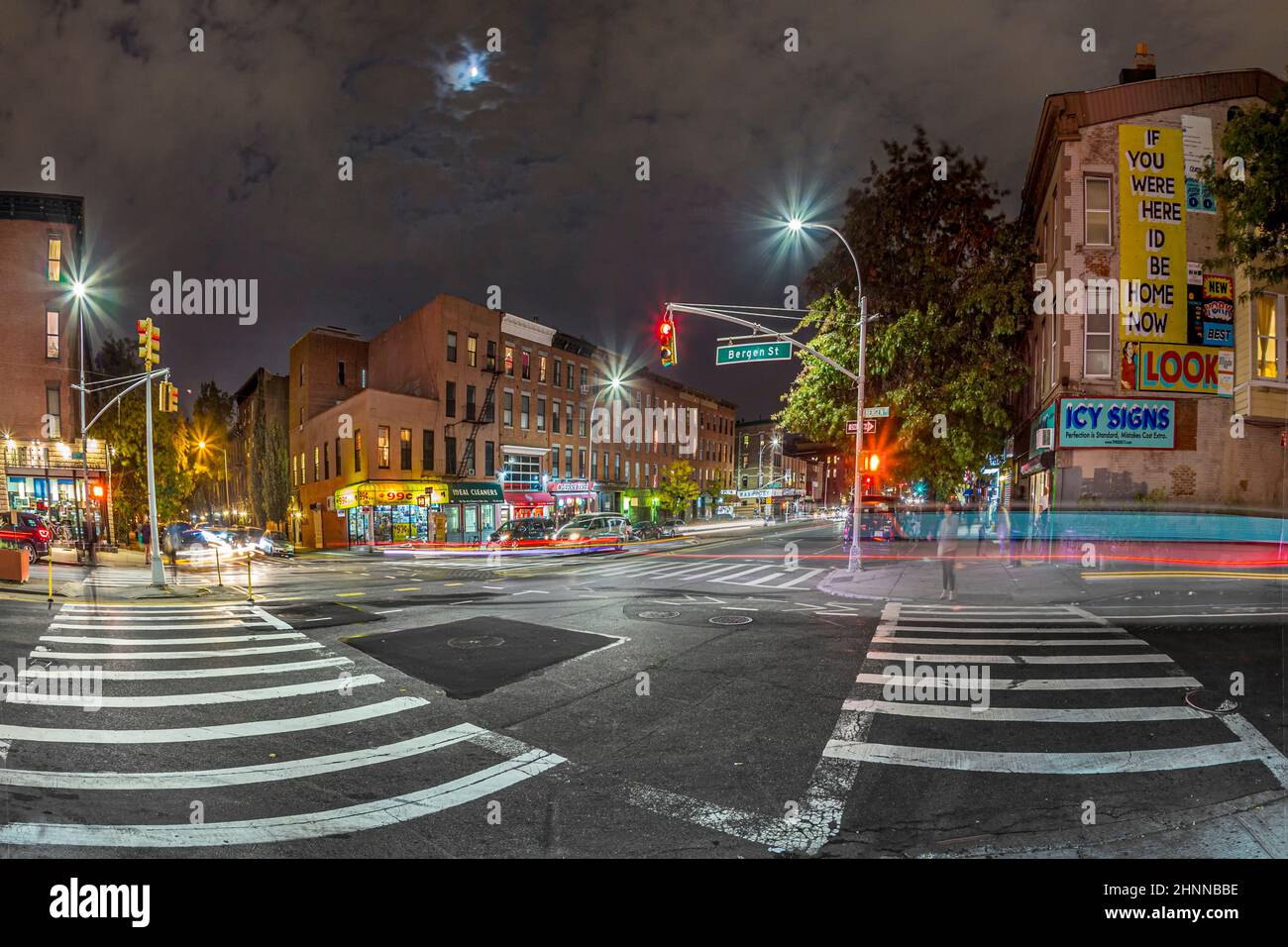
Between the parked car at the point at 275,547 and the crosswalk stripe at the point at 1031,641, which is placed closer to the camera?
the crosswalk stripe at the point at 1031,641

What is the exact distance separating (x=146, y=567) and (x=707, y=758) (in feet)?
95.9

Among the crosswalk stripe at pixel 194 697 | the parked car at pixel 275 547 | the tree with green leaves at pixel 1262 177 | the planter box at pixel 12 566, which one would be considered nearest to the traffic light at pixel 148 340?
the planter box at pixel 12 566

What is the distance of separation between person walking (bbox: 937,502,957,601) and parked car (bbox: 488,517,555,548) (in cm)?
2181

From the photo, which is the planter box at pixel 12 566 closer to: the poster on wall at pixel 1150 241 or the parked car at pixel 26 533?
the parked car at pixel 26 533

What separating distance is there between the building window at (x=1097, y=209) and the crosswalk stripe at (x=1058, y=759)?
22426 mm

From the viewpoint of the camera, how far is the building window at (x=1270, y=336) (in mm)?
21203

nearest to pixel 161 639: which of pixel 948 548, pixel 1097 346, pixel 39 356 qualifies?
pixel 948 548

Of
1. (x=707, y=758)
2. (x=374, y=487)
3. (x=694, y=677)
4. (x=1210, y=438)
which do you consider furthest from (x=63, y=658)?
(x=374, y=487)

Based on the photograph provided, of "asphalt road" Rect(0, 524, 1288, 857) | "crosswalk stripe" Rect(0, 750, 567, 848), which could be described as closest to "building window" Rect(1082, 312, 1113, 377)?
"asphalt road" Rect(0, 524, 1288, 857)

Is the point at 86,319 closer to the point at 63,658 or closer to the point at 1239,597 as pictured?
the point at 63,658

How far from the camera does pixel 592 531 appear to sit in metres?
33.2

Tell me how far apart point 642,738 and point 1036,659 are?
593cm

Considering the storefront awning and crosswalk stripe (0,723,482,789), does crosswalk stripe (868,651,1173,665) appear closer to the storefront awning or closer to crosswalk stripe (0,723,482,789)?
crosswalk stripe (0,723,482,789)

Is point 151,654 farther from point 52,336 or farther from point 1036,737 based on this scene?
point 52,336
